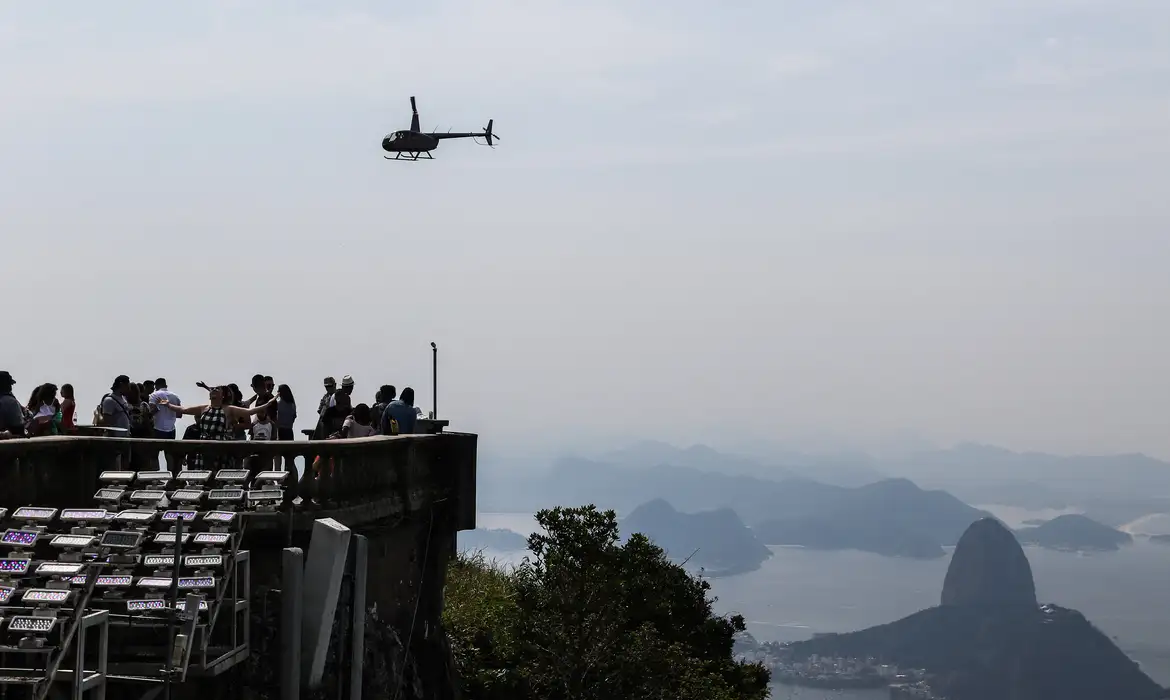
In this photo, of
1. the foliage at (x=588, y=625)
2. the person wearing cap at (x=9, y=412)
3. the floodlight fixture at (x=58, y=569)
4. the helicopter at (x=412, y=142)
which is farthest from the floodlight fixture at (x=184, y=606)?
the helicopter at (x=412, y=142)

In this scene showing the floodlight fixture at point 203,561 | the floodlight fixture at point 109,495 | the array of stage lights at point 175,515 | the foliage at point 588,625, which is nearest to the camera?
the floodlight fixture at point 203,561

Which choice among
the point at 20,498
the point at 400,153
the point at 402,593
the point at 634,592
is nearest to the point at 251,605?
the point at 20,498

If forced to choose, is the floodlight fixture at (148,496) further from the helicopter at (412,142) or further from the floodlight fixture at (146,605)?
the helicopter at (412,142)

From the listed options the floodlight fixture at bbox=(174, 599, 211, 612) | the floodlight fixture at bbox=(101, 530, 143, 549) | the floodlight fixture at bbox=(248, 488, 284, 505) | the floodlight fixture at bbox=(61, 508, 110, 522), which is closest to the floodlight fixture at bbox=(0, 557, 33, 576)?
the floodlight fixture at bbox=(101, 530, 143, 549)

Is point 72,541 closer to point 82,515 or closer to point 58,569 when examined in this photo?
Result: point 58,569

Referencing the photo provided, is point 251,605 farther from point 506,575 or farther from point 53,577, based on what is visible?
point 506,575

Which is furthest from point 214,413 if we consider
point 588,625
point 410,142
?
point 410,142

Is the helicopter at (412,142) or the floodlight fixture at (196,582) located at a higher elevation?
the helicopter at (412,142)
